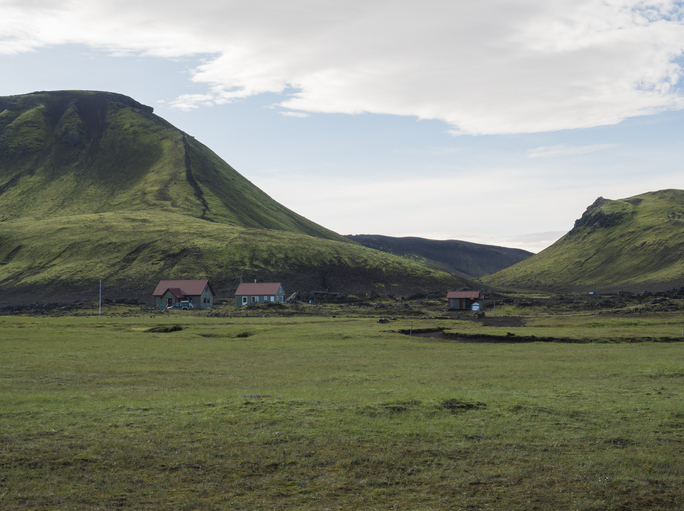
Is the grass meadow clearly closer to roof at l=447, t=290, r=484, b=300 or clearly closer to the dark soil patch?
the dark soil patch

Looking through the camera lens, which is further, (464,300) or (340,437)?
(464,300)

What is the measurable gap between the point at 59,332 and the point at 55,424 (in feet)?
177

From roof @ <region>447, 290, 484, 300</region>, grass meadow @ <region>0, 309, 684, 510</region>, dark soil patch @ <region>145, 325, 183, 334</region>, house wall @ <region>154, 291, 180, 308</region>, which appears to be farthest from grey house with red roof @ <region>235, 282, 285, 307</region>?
grass meadow @ <region>0, 309, 684, 510</region>

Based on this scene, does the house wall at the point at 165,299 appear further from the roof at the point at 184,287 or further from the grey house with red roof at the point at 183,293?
the roof at the point at 184,287

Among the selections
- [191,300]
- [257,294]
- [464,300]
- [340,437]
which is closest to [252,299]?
[257,294]

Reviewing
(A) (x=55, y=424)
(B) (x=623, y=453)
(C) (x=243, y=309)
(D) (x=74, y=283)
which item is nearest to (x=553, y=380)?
(B) (x=623, y=453)

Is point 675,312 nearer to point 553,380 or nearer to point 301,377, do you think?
point 553,380

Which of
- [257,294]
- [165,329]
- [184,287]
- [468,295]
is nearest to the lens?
[165,329]

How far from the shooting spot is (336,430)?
20.2 metres

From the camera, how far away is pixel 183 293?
157 metres

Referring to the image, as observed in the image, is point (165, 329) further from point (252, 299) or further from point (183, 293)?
point (183, 293)

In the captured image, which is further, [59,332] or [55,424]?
[59,332]

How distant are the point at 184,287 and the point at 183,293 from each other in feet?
8.27

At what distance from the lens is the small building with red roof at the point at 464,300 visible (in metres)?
146
